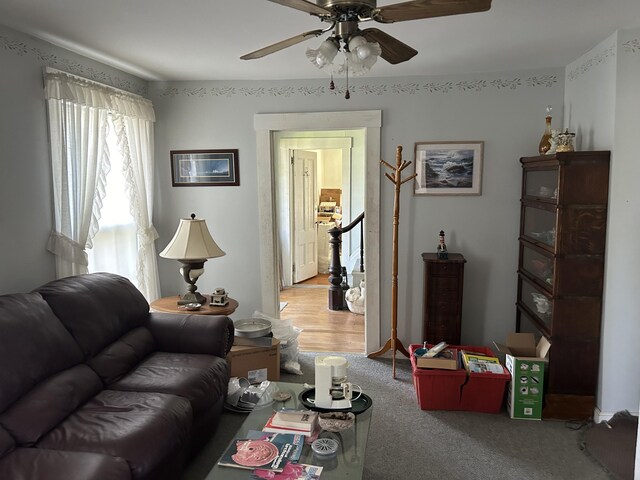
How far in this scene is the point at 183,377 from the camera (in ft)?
8.89

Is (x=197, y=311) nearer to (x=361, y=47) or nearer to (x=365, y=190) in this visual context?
(x=365, y=190)

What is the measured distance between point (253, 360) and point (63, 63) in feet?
7.79

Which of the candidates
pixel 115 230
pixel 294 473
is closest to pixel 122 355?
pixel 115 230

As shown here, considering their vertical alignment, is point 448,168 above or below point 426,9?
below

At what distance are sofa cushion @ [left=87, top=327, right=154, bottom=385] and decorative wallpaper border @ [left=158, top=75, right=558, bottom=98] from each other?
2.14 meters

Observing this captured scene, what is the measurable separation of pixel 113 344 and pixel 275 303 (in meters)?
1.74

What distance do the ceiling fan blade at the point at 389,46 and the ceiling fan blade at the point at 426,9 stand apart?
0.11 metres

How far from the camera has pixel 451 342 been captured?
3859mm

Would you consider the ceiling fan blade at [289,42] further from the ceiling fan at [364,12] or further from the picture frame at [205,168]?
the picture frame at [205,168]

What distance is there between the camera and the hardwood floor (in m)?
4.60

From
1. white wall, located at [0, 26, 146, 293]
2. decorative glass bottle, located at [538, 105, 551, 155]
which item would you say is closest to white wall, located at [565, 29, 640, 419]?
decorative glass bottle, located at [538, 105, 551, 155]

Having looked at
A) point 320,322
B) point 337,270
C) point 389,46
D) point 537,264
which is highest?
point 389,46

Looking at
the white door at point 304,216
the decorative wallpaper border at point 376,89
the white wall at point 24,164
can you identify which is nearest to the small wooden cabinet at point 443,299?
the decorative wallpaper border at point 376,89

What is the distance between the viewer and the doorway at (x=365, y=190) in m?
4.04
